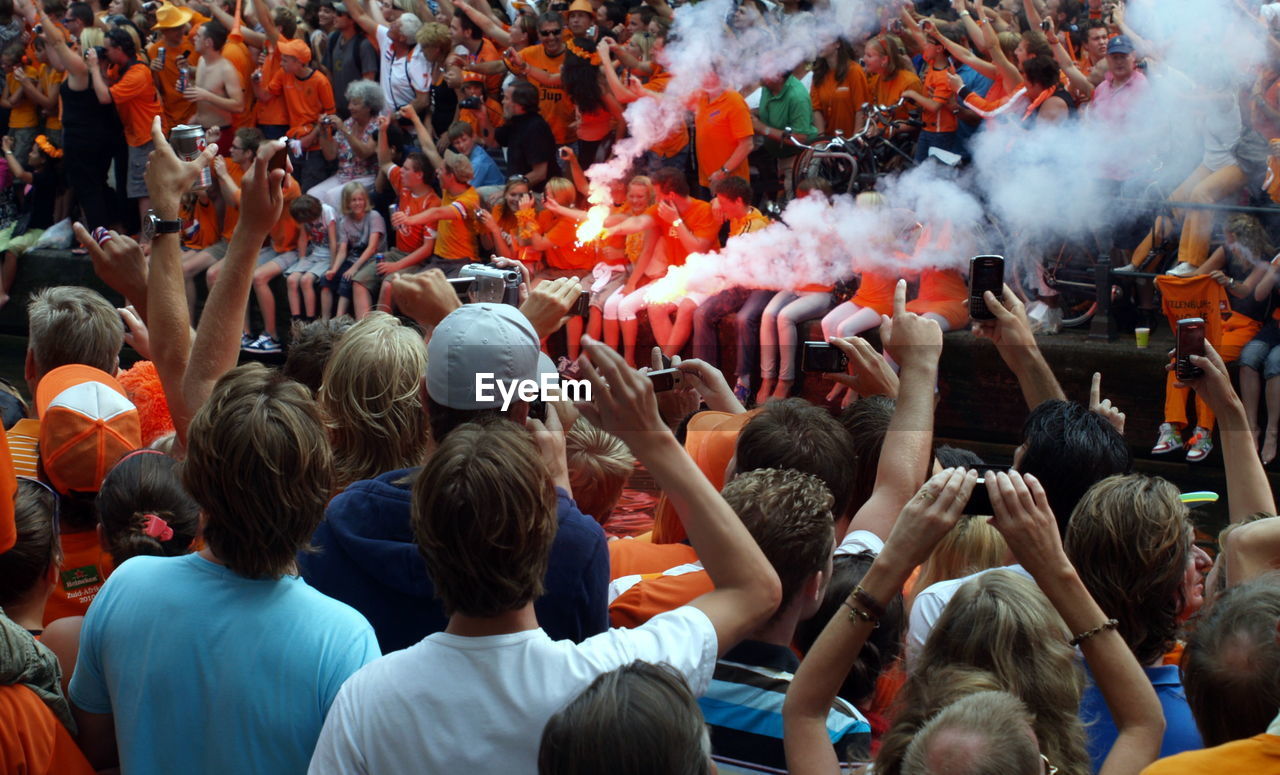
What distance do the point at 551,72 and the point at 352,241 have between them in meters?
2.04

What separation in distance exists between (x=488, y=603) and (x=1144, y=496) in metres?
1.27

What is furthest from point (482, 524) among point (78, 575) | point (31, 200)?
point (31, 200)

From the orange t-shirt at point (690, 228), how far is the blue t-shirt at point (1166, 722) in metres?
6.85

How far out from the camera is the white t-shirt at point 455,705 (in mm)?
1865

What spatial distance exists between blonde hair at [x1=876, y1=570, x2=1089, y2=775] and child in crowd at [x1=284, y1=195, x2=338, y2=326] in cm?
889

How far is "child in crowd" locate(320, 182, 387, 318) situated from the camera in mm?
10469

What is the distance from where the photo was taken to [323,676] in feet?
6.84

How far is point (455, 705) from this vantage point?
187 centimetres

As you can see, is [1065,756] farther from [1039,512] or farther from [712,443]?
[712,443]

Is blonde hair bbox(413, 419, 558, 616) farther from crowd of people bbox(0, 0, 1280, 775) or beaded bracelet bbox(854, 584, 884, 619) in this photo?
beaded bracelet bbox(854, 584, 884, 619)

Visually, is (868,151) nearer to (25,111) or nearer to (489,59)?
(489,59)

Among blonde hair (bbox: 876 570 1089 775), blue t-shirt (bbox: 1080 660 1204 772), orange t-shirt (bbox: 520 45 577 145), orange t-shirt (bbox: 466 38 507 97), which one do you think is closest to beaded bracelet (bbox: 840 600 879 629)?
blonde hair (bbox: 876 570 1089 775)

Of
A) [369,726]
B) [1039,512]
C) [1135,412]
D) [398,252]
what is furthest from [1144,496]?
[398,252]

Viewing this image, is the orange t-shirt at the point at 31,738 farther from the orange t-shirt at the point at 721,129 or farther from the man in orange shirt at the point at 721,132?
the orange t-shirt at the point at 721,129
